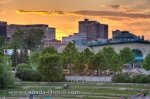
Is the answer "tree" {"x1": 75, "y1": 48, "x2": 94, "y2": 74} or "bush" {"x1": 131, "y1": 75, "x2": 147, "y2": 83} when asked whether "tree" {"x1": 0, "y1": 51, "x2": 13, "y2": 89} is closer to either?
"tree" {"x1": 75, "y1": 48, "x2": 94, "y2": 74}

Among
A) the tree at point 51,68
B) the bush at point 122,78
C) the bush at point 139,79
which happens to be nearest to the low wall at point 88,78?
the tree at point 51,68

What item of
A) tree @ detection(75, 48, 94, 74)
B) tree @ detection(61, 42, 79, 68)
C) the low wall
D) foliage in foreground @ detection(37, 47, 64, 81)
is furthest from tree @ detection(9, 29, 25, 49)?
foliage in foreground @ detection(37, 47, 64, 81)

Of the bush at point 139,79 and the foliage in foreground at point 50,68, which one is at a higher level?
the foliage in foreground at point 50,68

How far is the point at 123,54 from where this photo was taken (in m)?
115

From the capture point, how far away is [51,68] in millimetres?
92125

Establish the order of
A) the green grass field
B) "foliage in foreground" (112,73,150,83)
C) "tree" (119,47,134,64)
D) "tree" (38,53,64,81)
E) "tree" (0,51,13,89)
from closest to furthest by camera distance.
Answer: the green grass field, "tree" (0,51,13,89), "foliage in foreground" (112,73,150,83), "tree" (38,53,64,81), "tree" (119,47,134,64)

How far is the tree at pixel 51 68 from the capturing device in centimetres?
9150

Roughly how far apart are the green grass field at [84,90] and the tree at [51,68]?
444 centimetres

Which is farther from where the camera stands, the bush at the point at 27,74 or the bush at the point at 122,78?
the bush at the point at 27,74

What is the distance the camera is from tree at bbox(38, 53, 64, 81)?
91.5 meters

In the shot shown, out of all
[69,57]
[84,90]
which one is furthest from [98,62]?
[84,90]

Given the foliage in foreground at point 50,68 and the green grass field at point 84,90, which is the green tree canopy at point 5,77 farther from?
the foliage in foreground at point 50,68

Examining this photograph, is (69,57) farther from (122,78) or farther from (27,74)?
(122,78)

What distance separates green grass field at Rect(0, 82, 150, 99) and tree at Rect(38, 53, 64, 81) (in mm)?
4437
